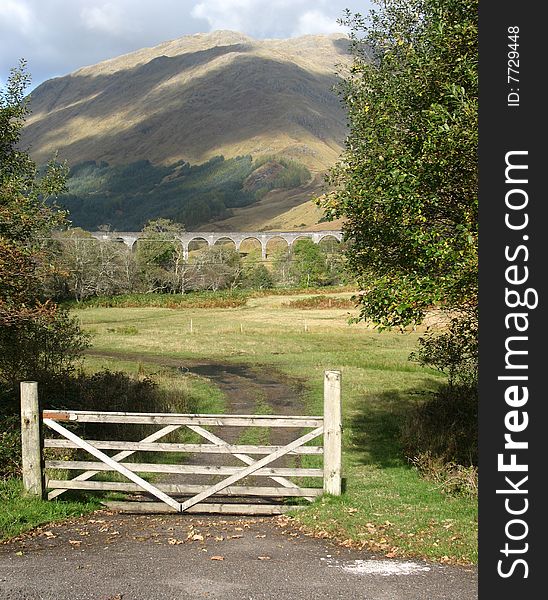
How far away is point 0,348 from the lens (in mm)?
21250

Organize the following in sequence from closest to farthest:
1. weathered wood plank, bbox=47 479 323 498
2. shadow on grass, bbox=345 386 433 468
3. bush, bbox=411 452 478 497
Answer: weathered wood plank, bbox=47 479 323 498, bush, bbox=411 452 478 497, shadow on grass, bbox=345 386 433 468

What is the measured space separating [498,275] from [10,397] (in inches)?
588

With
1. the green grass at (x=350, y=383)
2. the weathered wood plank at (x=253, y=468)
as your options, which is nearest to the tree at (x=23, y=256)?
the weathered wood plank at (x=253, y=468)

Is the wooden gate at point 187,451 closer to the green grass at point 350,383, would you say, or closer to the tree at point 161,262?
the green grass at point 350,383

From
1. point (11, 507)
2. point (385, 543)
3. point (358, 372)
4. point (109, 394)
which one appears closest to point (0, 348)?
point (109, 394)

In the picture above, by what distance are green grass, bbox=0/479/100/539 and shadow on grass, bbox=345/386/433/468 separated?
27.4 feet

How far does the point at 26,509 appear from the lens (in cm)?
1361

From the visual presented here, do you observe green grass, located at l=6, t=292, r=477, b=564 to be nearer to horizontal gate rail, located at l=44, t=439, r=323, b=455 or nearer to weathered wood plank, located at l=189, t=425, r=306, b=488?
weathered wood plank, located at l=189, t=425, r=306, b=488

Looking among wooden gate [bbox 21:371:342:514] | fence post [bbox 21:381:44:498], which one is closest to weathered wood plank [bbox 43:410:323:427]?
wooden gate [bbox 21:371:342:514]

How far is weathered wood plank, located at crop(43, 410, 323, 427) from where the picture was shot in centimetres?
1393

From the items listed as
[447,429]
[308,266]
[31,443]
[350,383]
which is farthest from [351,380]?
[308,266]

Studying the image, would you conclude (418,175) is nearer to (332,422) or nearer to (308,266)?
(332,422)

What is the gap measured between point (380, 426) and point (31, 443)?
13.7m

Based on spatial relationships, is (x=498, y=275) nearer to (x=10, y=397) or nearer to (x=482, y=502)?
(x=482, y=502)
